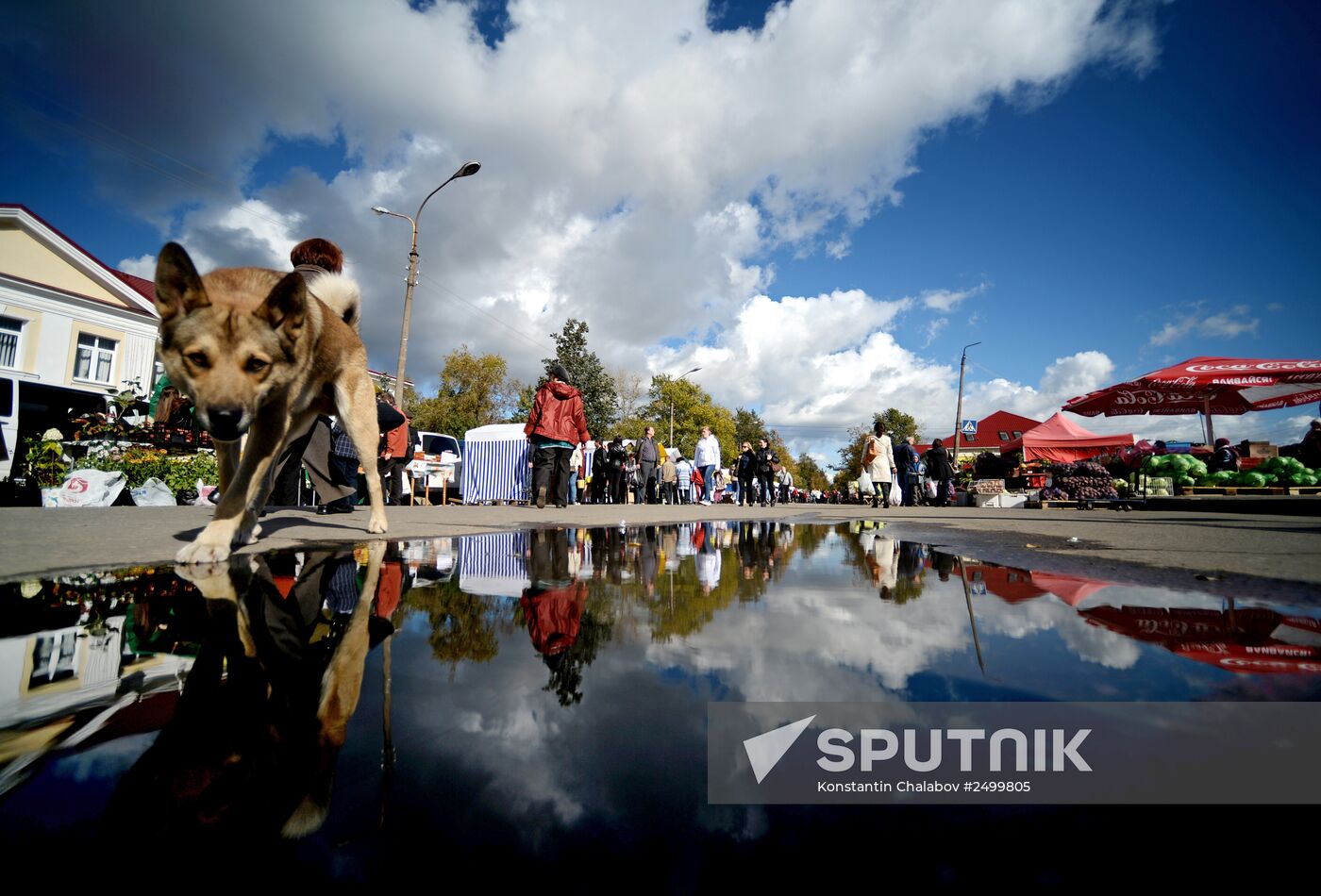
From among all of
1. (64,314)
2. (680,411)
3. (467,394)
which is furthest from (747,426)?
(64,314)

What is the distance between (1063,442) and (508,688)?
101 feet

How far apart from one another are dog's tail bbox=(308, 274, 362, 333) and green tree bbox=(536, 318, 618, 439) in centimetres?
4001

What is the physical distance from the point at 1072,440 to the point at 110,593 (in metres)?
31.1

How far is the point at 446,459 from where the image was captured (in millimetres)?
16328

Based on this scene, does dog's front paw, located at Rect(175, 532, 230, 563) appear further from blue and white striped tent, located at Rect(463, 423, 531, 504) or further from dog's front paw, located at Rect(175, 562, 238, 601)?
blue and white striped tent, located at Rect(463, 423, 531, 504)

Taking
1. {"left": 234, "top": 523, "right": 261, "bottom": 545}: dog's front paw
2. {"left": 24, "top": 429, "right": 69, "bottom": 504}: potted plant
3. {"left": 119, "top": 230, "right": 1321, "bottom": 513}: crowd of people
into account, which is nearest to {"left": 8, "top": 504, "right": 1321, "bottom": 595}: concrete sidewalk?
{"left": 234, "top": 523, "right": 261, "bottom": 545}: dog's front paw

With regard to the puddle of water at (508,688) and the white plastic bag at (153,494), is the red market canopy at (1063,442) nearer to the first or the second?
the puddle of water at (508,688)

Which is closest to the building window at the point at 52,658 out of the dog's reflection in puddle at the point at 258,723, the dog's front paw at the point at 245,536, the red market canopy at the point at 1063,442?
the dog's reflection in puddle at the point at 258,723

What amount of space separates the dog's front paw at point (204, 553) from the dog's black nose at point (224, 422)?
1.65 feet

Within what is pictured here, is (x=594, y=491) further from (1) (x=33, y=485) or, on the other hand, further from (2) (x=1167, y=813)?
(2) (x=1167, y=813)

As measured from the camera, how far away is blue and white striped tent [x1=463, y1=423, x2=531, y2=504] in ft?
53.3

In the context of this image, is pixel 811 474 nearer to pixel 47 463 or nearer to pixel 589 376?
pixel 589 376

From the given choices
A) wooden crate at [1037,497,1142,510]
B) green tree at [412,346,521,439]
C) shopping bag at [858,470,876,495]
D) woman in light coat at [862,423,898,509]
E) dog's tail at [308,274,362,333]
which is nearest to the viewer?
dog's tail at [308,274,362,333]

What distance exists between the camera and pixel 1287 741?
0.86 m
